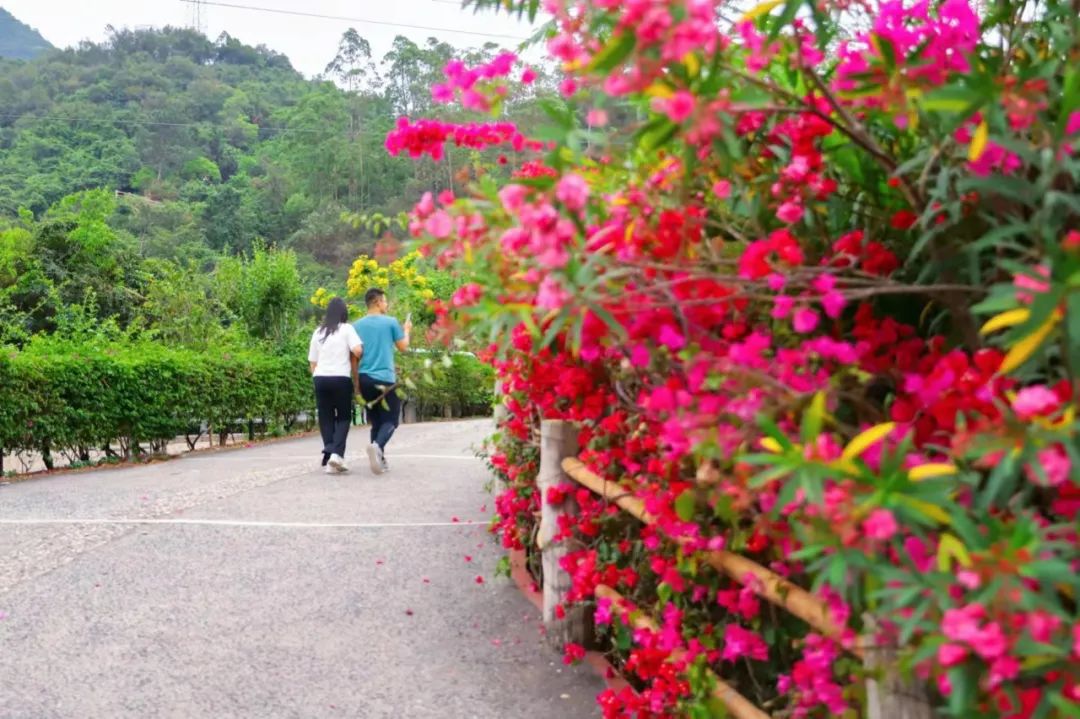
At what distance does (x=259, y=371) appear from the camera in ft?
61.2

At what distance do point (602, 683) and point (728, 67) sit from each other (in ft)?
10.0

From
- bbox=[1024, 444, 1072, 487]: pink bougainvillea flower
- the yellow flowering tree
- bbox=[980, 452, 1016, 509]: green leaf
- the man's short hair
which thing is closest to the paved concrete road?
the man's short hair

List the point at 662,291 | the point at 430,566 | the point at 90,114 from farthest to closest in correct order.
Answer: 1. the point at 90,114
2. the point at 430,566
3. the point at 662,291

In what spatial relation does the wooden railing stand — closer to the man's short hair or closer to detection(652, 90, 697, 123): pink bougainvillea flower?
detection(652, 90, 697, 123): pink bougainvillea flower

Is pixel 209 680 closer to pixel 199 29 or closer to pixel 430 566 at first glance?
pixel 430 566

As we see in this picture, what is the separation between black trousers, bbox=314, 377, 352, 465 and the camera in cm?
955

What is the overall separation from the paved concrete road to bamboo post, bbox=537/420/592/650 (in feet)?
0.49

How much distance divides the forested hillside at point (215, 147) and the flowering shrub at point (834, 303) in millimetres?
46544

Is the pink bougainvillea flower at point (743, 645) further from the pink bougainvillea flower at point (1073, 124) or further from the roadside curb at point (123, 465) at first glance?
the roadside curb at point (123, 465)

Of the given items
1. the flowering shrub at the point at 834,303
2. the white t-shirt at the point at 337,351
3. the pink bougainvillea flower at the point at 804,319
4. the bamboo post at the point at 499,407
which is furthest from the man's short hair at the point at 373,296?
the pink bougainvillea flower at the point at 804,319

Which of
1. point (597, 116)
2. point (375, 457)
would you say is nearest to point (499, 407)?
point (375, 457)

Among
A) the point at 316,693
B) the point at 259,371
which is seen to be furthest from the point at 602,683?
the point at 259,371

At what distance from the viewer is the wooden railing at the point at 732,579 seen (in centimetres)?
196

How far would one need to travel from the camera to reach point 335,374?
9523mm
